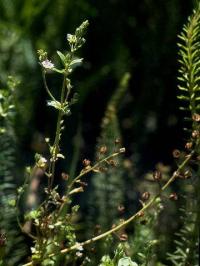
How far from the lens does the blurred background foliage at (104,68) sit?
1.92 metres

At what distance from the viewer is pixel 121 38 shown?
7.06 feet

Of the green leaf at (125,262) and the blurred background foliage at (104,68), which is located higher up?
the blurred background foliage at (104,68)

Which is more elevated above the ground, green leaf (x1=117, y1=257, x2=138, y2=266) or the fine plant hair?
the fine plant hair

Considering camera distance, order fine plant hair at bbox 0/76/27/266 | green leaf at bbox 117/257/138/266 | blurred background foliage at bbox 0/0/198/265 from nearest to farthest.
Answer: green leaf at bbox 117/257/138/266
fine plant hair at bbox 0/76/27/266
blurred background foliage at bbox 0/0/198/265

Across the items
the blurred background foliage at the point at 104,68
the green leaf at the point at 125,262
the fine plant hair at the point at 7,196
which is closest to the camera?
the green leaf at the point at 125,262

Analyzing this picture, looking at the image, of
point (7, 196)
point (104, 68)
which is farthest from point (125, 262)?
point (104, 68)


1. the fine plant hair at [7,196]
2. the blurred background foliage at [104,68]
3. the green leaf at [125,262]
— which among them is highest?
the blurred background foliage at [104,68]

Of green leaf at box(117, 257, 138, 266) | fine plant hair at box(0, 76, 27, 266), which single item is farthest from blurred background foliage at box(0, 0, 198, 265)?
green leaf at box(117, 257, 138, 266)

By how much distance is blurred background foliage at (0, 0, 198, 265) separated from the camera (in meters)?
1.92

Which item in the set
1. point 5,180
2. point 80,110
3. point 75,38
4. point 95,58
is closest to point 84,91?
point 80,110

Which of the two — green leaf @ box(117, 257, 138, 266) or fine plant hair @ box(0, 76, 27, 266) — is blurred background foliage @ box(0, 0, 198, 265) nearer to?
fine plant hair @ box(0, 76, 27, 266)

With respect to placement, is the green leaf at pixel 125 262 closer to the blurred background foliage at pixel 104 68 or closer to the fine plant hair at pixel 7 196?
the fine plant hair at pixel 7 196

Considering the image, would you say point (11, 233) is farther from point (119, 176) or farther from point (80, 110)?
point (80, 110)

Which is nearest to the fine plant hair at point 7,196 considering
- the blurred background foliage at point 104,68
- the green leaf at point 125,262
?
the green leaf at point 125,262
